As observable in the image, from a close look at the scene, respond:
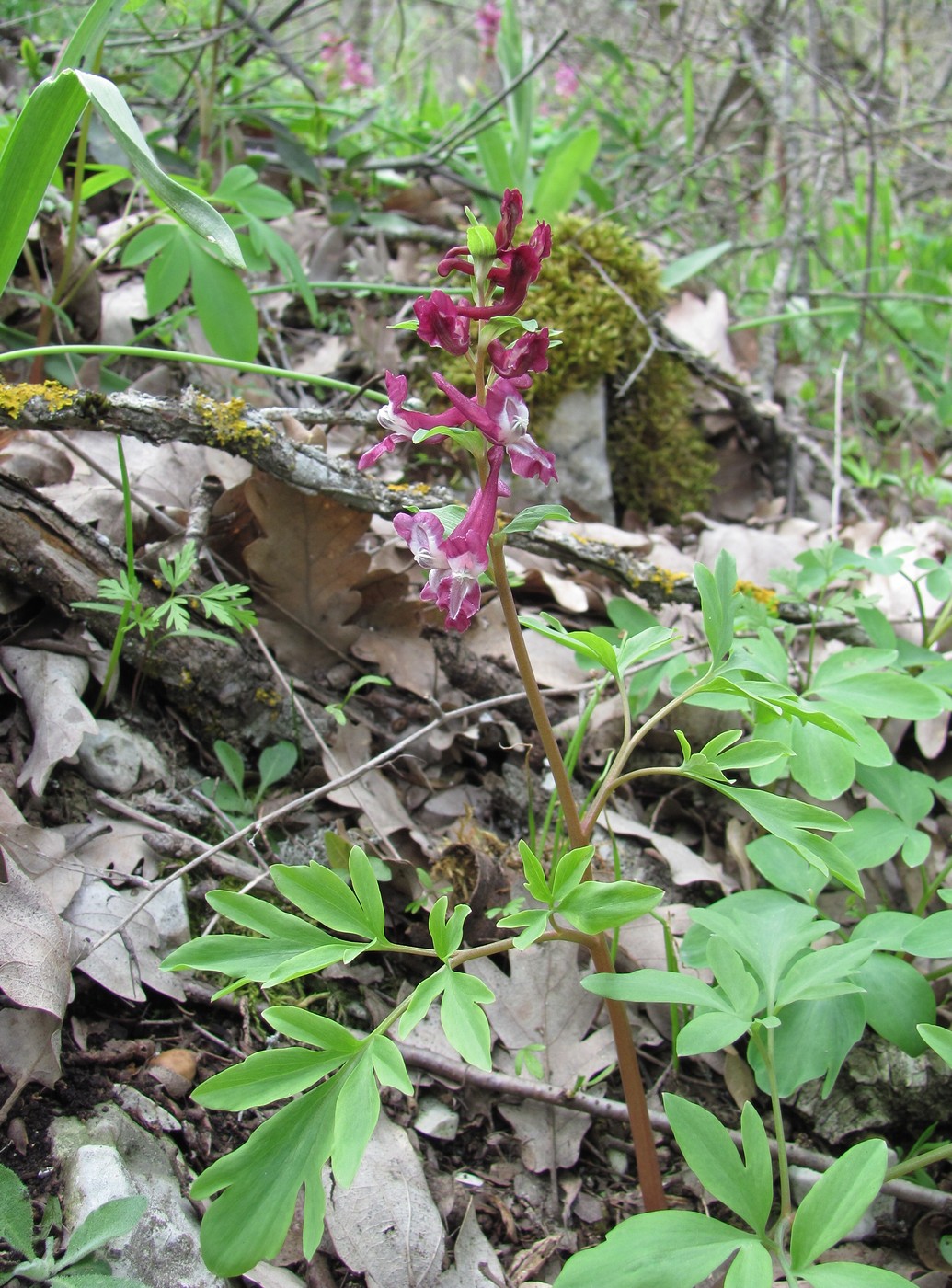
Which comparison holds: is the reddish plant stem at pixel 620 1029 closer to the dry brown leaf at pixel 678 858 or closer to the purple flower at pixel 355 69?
the dry brown leaf at pixel 678 858

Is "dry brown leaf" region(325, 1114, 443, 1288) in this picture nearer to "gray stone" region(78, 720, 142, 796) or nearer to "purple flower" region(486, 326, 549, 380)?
"gray stone" region(78, 720, 142, 796)

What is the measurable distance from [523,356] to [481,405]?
8 centimetres

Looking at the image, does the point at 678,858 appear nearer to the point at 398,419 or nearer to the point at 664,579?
the point at 664,579

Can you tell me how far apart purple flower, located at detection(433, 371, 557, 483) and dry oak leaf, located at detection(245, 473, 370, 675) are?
0.98m

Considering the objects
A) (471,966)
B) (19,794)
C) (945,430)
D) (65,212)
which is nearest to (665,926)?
(471,966)

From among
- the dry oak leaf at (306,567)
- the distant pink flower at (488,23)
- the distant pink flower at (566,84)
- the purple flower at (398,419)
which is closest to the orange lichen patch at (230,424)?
the dry oak leaf at (306,567)

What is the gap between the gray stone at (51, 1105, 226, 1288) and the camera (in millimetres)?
1137

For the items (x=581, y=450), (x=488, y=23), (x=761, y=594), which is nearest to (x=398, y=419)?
(x=761, y=594)

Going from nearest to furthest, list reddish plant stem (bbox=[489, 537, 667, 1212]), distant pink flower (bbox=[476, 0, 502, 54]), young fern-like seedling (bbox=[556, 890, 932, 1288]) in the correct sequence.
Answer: young fern-like seedling (bbox=[556, 890, 932, 1288])
reddish plant stem (bbox=[489, 537, 667, 1212])
distant pink flower (bbox=[476, 0, 502, 54])

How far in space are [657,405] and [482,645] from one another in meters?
1.51

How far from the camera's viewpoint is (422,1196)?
1.38 metres

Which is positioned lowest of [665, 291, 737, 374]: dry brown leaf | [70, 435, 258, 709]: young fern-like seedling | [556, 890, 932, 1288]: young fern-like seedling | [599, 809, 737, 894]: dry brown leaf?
[599, 809, 737, 894]: dry brown leaf

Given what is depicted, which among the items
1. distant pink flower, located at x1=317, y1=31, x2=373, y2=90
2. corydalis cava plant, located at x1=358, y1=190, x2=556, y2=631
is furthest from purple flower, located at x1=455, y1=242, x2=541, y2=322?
distant pink flower, located at x1=317, y1=31, x2=373, y2=90

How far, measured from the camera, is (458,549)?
1.11 metres
